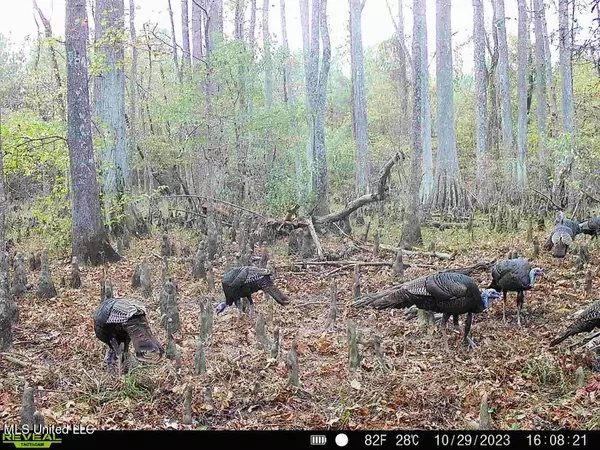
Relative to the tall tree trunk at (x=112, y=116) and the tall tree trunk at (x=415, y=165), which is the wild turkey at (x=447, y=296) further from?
the tall tree trunk at (x=112, y=116)

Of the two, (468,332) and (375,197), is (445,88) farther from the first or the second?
(468,332)

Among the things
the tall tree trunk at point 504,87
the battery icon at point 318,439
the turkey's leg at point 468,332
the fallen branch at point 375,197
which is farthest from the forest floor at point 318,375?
the tall tree trunk at point 504,87

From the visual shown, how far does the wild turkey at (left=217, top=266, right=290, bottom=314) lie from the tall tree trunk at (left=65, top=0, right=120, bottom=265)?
13.1 feet

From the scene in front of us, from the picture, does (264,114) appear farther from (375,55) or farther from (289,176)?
(375,55)

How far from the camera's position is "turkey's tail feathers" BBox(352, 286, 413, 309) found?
19.0 feet

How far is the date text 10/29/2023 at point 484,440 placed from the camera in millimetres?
3062

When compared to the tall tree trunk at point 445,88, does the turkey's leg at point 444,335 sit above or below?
below

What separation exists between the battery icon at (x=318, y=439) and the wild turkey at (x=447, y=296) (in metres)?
2.75

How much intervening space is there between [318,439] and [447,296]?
2.82 meters

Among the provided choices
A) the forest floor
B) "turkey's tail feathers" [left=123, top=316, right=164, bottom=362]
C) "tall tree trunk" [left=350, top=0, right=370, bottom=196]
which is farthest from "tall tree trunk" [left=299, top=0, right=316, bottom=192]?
"turkey's tail feathers" [left=123, top=316, right=164, bottom=362]

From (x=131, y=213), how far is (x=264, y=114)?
144 inches

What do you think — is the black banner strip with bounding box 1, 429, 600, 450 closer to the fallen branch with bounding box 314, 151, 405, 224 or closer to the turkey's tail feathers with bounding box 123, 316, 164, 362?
the turkey's tail feathers with bounding box 123, 316, 164, 362

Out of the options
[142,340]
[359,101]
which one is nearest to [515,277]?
[142,340]

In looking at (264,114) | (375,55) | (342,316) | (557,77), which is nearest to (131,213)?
(264,114)
